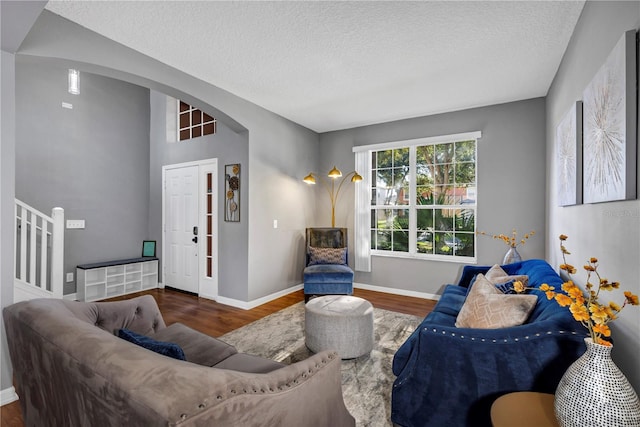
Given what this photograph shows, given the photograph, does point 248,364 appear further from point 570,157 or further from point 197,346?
point 570,157

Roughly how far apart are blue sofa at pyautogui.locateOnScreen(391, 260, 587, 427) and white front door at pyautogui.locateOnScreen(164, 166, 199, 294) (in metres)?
3.82

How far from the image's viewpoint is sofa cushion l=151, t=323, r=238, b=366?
65.5 inches

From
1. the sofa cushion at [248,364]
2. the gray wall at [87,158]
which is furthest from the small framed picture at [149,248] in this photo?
the sofa cushion at [248,364]

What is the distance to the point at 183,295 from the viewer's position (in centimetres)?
Answer: 462

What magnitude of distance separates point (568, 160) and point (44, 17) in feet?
12.8

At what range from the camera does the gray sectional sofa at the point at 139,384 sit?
741 mm

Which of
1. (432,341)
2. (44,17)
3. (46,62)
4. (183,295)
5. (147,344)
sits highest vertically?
(44,17)

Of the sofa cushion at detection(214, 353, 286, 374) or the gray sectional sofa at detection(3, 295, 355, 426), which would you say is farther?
the sofa cushion at detection(214, 353, 286, 374)

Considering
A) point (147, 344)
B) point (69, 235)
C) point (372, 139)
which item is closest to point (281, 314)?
point (147, 344)

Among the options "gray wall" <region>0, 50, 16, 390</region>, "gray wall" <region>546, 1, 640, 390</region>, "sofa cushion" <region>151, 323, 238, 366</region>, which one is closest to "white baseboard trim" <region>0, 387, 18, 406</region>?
"gray wall" <region>0, 50, 16, 390</region>

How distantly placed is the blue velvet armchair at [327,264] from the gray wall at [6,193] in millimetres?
2703

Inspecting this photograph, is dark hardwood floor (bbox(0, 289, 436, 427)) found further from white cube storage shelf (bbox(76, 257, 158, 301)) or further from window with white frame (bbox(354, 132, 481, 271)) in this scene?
window with white frame (bbox(354, 132, 481, 271))

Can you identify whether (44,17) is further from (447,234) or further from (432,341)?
(447,234)

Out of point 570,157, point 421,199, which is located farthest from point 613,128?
point 421,199
